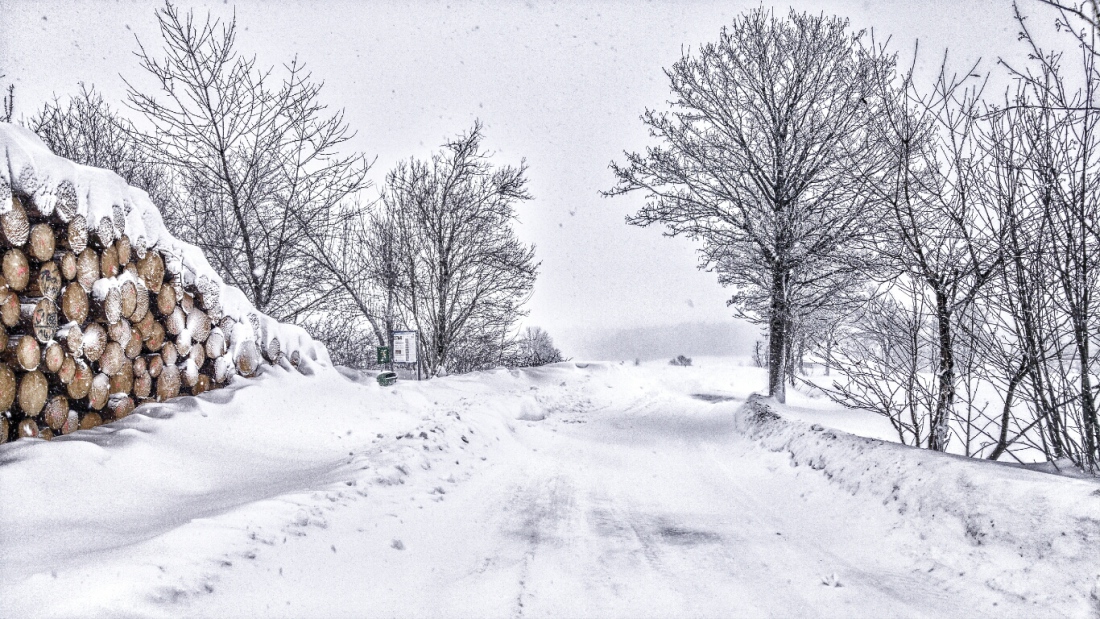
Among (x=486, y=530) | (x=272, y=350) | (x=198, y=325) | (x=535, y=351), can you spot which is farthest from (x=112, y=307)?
(x=535, y=351)

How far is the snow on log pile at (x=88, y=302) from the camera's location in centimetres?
355

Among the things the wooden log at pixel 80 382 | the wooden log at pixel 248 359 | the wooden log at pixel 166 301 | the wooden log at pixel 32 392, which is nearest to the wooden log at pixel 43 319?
the wooden log at pixel 32 392

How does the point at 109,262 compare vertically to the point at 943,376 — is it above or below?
above

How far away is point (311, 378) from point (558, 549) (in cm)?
447

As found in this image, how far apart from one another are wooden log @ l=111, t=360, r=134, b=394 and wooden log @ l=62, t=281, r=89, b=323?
0.57 meters

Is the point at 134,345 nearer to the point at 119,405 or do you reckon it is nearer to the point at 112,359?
the point at 112,359

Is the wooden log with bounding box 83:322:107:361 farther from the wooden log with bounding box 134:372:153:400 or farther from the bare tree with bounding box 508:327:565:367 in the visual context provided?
the bare tree with bounding box 508:327:565:367

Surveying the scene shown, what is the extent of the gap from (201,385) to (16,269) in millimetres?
2142

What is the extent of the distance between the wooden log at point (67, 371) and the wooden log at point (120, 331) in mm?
376

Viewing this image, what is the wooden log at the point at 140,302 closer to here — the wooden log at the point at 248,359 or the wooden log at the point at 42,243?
the wooden log at the point at 42,243

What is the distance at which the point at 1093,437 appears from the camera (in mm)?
3439

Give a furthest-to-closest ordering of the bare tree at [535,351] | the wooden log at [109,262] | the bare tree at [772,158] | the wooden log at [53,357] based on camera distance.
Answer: the bare tree at [535,351]
the bare tree at [772,158]
the wooden log at [109,262]
the wooden log at [53,357]

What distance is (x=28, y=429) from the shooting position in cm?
367

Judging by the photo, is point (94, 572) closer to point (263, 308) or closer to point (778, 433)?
point (778, 433)
